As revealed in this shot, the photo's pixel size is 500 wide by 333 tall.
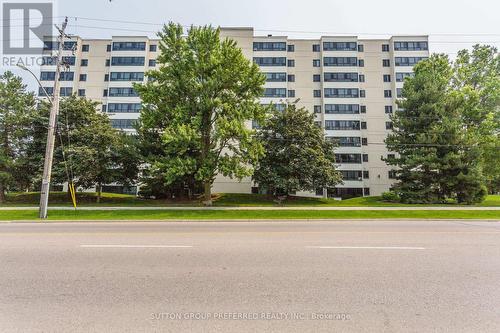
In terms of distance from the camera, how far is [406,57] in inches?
1836

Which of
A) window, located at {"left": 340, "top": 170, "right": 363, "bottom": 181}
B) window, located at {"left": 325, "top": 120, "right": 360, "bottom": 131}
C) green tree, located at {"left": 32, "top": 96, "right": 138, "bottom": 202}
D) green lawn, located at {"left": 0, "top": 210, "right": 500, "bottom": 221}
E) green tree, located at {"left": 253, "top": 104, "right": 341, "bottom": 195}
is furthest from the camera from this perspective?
window, located at {"left": 325, "top": 120, "right": 360, "bottom": 131}

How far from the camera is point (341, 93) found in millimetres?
46344

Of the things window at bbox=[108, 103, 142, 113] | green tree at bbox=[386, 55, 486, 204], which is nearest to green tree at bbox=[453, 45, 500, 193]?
green tree at bbox=[386, 55, 486, 204]

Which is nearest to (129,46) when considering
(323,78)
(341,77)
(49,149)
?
(323,78)

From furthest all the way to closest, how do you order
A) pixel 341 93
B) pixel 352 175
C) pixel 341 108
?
pixel 341 93
pixel 341 108
pixel 352 175

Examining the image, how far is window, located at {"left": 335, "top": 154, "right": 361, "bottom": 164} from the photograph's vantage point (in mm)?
44406

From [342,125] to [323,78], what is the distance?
350 inches

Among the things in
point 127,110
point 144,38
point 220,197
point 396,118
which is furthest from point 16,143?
point 396,118

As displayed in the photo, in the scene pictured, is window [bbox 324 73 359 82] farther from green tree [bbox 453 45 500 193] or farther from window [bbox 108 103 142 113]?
window [bbox 108 103 142 113]

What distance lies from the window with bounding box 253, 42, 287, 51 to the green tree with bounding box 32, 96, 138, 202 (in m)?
29.3

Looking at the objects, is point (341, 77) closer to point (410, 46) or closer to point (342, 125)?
point (342, 125)

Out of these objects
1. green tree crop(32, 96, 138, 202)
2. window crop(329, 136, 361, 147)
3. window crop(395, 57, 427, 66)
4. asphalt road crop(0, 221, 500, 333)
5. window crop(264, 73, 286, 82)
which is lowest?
asphalt road crop(0, 221, 500, 333)

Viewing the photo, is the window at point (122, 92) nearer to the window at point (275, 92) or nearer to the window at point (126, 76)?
the window at point (126, 76)

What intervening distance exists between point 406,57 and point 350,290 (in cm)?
5356
